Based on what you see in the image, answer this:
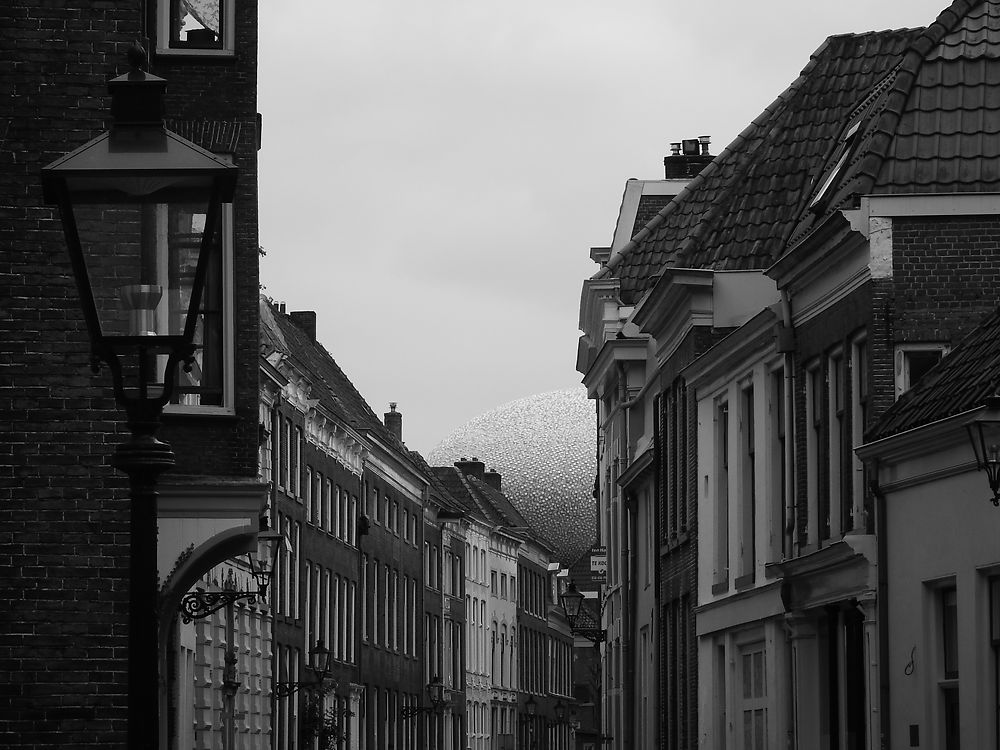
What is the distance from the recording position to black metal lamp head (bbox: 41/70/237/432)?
9.20 m

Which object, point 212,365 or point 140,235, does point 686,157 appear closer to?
point 212,365

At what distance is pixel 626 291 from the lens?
36.3 meters

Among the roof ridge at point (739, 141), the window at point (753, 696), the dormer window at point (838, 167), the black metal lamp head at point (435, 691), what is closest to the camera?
the dormer window at point (838, 167)

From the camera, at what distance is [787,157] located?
28.5 meters

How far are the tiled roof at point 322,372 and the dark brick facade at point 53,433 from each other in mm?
31682

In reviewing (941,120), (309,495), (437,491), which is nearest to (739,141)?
(941,120)

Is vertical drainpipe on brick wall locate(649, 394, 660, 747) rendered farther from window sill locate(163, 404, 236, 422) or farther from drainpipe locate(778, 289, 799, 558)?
window sill locate(163, 404, 236, 422)

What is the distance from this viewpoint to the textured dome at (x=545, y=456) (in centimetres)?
13775

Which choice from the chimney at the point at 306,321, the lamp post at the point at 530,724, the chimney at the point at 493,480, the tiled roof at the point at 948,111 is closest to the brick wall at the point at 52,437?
the tiled roof at the point at 948,111

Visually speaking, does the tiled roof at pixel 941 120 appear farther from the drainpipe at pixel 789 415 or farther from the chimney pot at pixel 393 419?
the chimney pot at pixel 393 419

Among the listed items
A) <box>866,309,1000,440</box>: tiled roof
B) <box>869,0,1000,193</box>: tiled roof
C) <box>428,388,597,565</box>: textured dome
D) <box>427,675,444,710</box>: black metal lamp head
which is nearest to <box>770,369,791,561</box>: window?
<box>869,0,1000,193</box>: tiled roof

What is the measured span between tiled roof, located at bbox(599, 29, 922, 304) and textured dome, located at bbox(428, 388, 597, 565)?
102 m

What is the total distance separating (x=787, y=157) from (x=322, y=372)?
40.5m

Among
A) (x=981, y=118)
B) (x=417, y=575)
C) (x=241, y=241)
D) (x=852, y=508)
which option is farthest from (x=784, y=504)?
(x=417, y=575)
